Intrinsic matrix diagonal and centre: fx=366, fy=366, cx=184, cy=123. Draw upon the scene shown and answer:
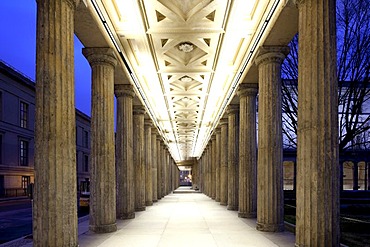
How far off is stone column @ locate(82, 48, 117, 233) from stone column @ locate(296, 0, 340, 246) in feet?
22.2

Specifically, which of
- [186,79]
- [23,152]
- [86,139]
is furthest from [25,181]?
Answer: [186,79]

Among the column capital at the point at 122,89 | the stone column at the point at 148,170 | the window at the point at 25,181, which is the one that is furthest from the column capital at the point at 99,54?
the window at the point at 25,181

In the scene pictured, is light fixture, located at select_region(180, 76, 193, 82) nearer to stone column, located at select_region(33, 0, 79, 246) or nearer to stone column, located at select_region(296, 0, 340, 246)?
stone column, located at select_region(33, 0, 79, 246)

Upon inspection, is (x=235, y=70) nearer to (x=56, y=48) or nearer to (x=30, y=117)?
(x=56, y=48)

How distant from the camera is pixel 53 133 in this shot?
7059 mm

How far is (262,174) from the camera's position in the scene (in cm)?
1181

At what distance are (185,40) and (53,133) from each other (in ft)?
25.7

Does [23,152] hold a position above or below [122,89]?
below

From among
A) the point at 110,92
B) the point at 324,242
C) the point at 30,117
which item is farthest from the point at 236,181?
the point at 30,117

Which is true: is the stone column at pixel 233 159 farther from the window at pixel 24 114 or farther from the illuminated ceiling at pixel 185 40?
the window at pixel 24 114

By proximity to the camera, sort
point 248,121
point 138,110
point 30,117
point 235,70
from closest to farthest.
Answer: point 248,121, point 235,70, point 138,110, point 30,117

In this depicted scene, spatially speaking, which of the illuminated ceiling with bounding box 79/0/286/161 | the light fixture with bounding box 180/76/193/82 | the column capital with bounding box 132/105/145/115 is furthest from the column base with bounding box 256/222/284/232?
the column capital with bounding box 132/105/145/115

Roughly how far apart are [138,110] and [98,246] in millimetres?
11767

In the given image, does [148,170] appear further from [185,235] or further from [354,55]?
[354,55]
